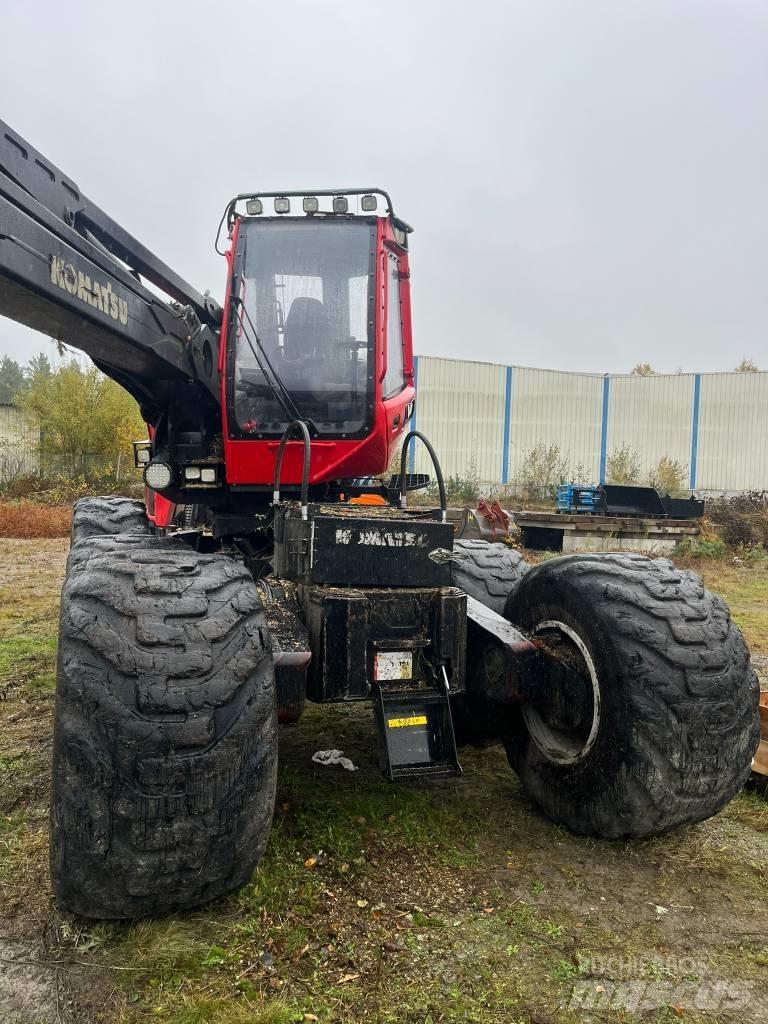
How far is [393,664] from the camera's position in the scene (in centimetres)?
323

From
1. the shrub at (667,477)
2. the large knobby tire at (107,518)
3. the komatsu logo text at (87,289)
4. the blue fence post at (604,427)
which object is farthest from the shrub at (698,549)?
the komatsu logo text at (87,289)

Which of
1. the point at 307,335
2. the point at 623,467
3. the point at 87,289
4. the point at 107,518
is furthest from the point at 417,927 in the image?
the point at 623,467

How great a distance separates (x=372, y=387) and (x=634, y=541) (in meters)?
12.5

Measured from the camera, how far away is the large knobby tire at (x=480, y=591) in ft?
12.5

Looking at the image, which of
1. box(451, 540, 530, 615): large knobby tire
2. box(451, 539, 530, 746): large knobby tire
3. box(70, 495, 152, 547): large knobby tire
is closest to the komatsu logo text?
box(70, 495, 152, 547): large knobby tire

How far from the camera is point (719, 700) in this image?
2.97 m

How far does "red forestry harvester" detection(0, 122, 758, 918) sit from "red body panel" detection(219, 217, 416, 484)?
16mm

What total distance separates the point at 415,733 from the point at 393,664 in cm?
28

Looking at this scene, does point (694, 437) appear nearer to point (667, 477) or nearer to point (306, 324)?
point (667, 477)

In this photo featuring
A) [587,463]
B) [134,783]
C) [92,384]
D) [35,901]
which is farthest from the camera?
[587,463]

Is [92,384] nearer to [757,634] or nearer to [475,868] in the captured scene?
[757,634]

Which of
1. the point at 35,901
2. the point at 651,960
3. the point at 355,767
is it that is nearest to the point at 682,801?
the point at 651,960

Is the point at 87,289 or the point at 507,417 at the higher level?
the point at 507,417

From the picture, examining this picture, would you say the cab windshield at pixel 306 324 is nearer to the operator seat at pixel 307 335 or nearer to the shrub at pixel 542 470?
the operator seat at pixel 307 335
